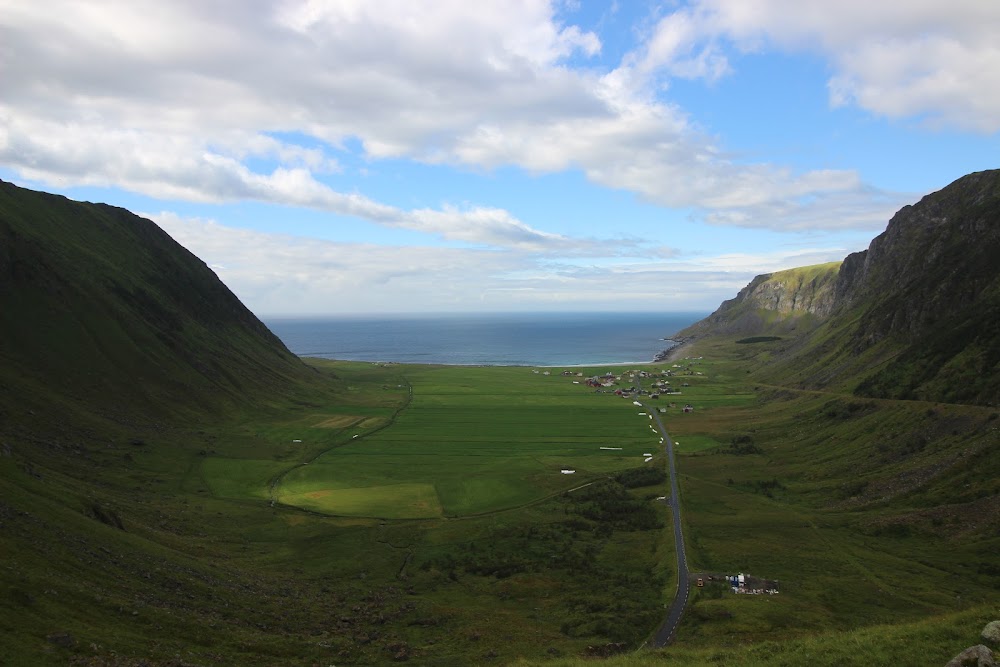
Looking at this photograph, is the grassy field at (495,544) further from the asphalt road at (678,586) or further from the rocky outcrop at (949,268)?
the rocky outcrop at (949,268)

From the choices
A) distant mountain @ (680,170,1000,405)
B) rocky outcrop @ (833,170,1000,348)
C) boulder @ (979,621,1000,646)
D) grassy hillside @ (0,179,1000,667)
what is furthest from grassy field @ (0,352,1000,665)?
rocky outcrop @ (833,170,1000,348)

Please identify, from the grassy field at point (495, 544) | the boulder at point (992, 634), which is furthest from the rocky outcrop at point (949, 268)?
the boulder at point (992, 634)

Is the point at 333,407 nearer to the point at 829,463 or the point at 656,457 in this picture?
the point at 656,457

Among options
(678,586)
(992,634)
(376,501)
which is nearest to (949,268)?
(678,586)

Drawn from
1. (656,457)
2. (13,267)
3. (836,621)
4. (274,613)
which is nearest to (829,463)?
(656,457)

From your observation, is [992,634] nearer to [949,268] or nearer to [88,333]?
[949,268]
